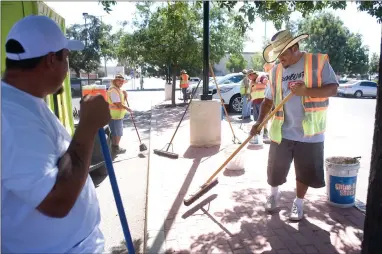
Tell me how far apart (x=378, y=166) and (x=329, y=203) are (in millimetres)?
2199

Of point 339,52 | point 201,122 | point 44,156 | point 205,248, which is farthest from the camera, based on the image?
point 339,52

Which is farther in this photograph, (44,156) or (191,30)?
(191,30)

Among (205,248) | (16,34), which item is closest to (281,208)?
(205,248)

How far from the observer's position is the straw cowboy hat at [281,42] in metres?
3.30

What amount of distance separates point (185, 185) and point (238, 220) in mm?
1332

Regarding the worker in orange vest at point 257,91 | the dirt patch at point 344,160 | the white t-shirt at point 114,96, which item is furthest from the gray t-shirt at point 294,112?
the worker in orange vest at point 257,91

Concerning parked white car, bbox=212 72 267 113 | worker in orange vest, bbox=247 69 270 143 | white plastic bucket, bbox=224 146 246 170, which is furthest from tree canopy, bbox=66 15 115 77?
white plastic bucket, bbox=224 146 246 170

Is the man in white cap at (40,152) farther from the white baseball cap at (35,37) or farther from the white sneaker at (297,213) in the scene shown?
the white sneaker at (297,213)

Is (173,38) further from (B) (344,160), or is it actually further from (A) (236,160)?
(B) (344,160)

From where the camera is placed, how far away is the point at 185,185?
4.84 meters

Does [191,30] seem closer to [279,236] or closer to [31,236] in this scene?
[279,236]

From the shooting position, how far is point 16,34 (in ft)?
4.23

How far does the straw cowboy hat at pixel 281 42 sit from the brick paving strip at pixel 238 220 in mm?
1858

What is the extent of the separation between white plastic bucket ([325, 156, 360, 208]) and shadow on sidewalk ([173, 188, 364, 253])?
0.11 meters
